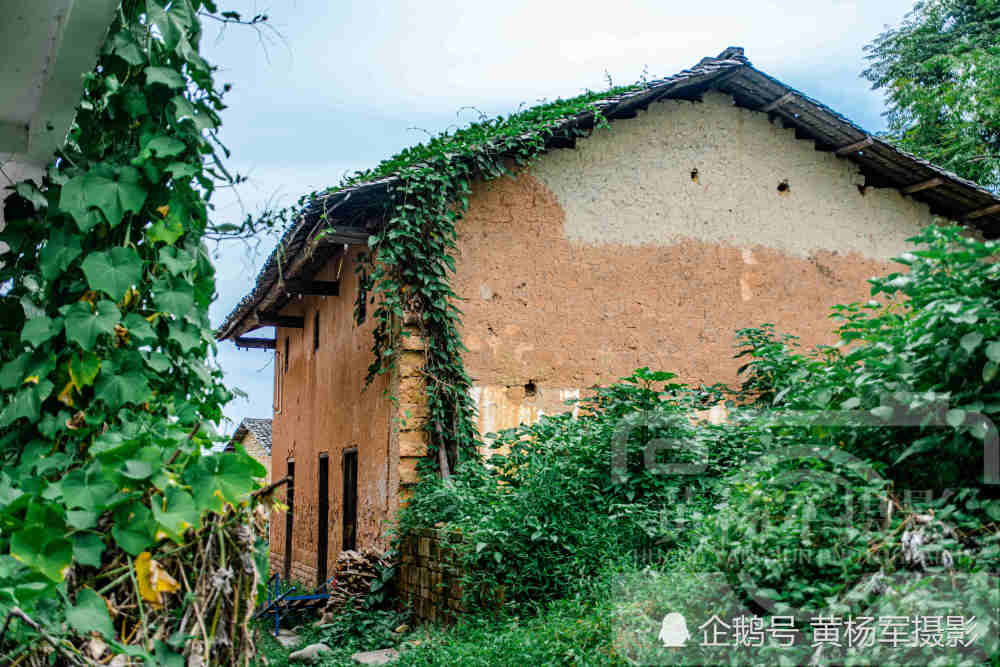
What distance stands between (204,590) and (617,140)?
9204mm

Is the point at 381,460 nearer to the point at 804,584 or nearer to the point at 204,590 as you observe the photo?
the point at 804,584

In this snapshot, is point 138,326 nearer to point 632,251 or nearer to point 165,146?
point 165,146

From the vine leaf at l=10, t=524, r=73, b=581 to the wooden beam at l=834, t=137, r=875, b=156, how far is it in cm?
1086

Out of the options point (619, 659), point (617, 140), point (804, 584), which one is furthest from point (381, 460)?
point (804, 584)

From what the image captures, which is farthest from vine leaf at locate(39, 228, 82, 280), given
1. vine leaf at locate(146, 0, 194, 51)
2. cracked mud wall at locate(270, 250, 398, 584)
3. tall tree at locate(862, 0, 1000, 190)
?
tall tree at locate(862, 0, 1000, 190)

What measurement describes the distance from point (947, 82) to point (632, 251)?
12464mm

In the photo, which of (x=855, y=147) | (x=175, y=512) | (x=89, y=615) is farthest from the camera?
(x=855, y=147)

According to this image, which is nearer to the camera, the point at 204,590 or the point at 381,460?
the point at 204,590

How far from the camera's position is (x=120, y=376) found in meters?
3.09

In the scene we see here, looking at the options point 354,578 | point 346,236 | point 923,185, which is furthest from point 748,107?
point 354,578

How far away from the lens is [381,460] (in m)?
9.80

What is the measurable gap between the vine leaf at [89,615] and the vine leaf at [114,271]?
1.24 metres

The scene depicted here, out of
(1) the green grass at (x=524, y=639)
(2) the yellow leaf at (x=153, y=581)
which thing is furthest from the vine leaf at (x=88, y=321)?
(1) the green grass at (x=524, y=639)

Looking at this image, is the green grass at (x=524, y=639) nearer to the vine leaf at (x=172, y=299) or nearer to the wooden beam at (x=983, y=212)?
the vine leaf at (x=172, y=299)
